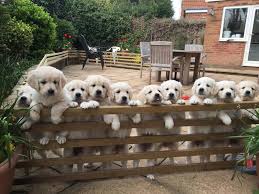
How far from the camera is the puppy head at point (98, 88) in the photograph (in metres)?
3.10

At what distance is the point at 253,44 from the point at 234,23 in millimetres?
1291

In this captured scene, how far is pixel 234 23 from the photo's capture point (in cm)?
1213

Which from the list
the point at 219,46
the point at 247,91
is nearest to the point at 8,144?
the point at 247,91

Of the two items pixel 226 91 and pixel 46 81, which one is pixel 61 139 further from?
pixel 226 91

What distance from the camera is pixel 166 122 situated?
2965 mm

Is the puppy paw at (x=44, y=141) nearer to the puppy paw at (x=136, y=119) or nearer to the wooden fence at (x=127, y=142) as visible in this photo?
the wooden fence at (x=127, y=142)

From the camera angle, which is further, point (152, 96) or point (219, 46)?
point (219, 46)

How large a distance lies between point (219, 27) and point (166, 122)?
10.9m

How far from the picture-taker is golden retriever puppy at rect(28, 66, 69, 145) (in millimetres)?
2660

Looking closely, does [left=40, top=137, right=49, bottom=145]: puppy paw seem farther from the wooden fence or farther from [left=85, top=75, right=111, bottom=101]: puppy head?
[left=85, top=75, right=111, bottom=101]: puppy head

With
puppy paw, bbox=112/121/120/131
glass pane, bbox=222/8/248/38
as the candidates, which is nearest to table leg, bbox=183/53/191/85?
glass pane, bbox=222/8/248/38

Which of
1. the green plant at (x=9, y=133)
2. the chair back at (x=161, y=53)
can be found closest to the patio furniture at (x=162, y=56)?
the chair back at (x=161, y=53)

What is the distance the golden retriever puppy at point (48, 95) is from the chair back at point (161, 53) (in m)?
5.52

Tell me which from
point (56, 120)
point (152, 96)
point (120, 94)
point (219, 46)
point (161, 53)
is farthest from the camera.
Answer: point (219, 46)
